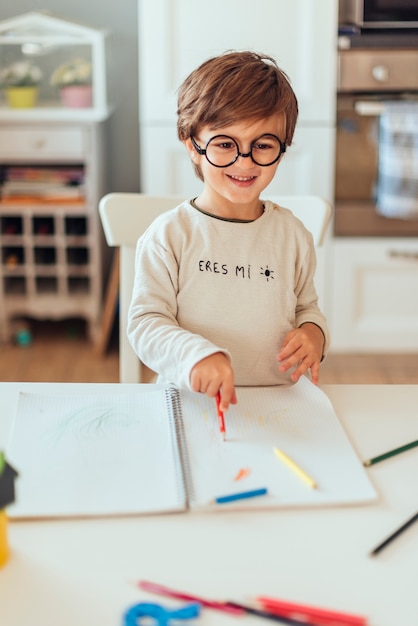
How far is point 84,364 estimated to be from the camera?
288 cm

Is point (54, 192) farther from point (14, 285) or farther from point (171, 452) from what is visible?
point (171, 452)

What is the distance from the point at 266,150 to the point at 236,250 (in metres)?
0.15

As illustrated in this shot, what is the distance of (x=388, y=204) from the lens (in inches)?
106

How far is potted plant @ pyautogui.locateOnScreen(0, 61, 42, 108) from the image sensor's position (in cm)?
282

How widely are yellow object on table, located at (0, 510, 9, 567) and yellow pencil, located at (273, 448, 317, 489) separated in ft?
0.95

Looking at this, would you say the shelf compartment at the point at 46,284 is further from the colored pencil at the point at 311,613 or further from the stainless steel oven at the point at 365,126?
the colored pencil at the point at 311,613

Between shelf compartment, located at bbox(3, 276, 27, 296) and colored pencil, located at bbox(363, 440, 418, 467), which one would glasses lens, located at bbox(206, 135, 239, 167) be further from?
shelf compartment, located at bbox(3, 276, 27, 296)

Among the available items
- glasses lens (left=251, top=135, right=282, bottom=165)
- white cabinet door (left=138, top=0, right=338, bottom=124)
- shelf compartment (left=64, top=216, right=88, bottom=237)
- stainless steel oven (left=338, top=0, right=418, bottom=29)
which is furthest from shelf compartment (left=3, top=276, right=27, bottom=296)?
glasses lens (left=251, top=135, right=282, bottom=165)

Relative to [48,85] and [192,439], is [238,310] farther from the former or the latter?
[48,85]

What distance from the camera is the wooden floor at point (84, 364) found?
278 centimetres

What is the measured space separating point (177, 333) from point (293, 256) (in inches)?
10.2

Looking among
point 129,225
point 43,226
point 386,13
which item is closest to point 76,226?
point 43,226

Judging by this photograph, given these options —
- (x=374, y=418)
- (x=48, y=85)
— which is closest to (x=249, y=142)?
(x=374, y=418)

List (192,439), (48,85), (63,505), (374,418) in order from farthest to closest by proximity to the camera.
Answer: (48,85), (374,418), (192,439), (63,505)
